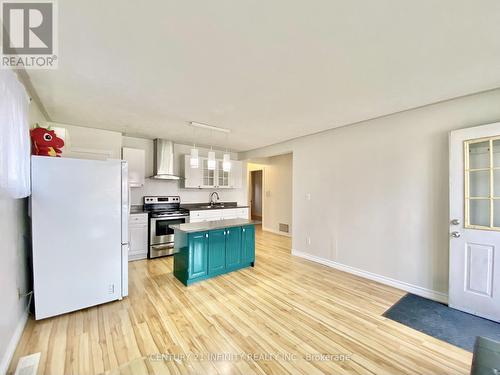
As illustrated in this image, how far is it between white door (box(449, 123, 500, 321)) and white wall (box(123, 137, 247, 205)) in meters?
4.75

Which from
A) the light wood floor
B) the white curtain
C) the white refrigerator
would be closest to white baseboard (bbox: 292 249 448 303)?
the light wood floor

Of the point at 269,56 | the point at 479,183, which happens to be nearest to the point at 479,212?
the point at 479,183

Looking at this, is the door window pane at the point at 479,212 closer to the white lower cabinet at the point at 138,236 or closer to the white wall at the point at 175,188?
the white wall at the point at 175,188

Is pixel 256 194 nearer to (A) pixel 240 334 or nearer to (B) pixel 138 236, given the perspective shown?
(B) pixel 138 236

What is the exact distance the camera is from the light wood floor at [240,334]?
1652 millimetres

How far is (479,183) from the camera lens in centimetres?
239

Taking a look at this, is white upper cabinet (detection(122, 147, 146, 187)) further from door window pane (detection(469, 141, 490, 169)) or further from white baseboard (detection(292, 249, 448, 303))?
door window pane (detection(469, 141, 490, 169))

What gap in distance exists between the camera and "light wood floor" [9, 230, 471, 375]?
165 cm

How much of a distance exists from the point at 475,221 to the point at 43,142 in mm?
4905

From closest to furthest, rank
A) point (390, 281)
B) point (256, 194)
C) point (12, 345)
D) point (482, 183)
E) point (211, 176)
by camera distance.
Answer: point (12, 345)
point (482, 183)
point (390, 281)
point (211, 176)
point (256, 194)

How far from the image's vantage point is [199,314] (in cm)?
231

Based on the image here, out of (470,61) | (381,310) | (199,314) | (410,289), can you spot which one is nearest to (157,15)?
(470,61)

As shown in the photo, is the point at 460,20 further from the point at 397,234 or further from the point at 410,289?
the point at 410,289

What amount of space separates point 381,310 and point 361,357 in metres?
0.93
